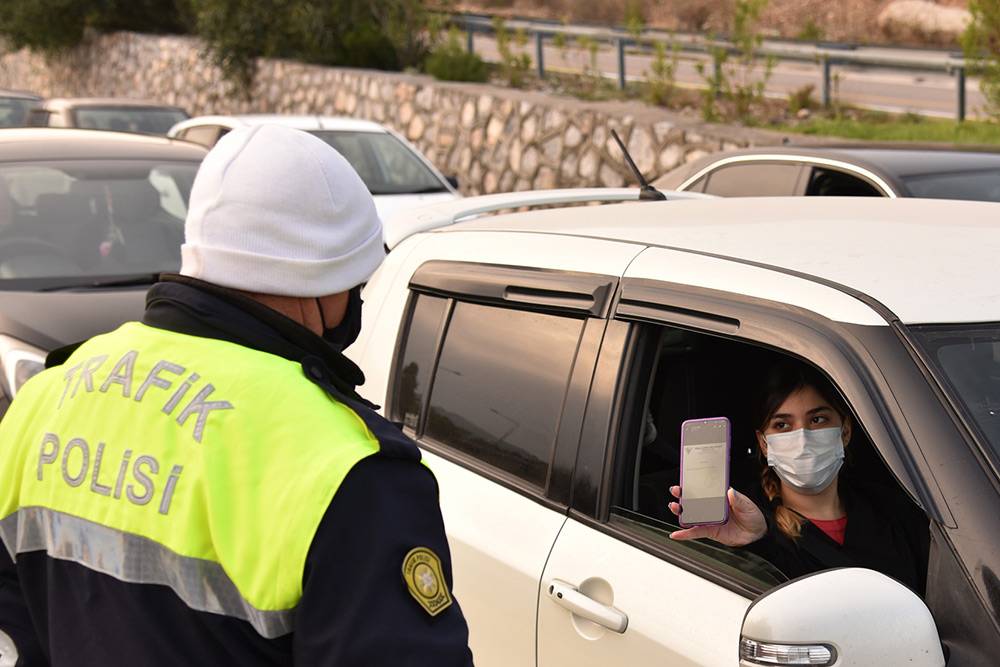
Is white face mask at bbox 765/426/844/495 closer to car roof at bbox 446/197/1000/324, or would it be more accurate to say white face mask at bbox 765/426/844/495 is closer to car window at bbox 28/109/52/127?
car roof at bbox 446/197/1000/324

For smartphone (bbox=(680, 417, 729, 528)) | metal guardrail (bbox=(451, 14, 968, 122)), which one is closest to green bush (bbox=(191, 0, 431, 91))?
metal guardrail (bbox=(451, 14, 968, 122))

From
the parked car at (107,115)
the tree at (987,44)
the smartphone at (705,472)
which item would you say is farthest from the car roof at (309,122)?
the smartphone at (705,472)

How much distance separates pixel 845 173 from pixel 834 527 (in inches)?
141

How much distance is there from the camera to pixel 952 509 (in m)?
2.08

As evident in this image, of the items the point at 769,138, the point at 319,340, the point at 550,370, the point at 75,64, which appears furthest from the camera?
the point at 75,64

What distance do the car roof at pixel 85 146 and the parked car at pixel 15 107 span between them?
1242 centimetres

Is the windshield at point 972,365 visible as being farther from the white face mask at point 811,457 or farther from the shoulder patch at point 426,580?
the shoulder patch at point 426,580

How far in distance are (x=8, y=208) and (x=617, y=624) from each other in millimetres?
4677

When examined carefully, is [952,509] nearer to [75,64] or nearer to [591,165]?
[591,165]

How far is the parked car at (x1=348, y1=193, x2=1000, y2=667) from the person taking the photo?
2.06m

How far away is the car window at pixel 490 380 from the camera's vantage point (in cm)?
287

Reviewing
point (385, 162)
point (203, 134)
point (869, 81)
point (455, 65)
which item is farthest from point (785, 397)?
point (869, 81)

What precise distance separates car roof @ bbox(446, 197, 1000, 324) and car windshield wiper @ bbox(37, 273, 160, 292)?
2851 mm

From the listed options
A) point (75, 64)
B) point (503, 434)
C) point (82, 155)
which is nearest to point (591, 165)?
point (82, 155)
